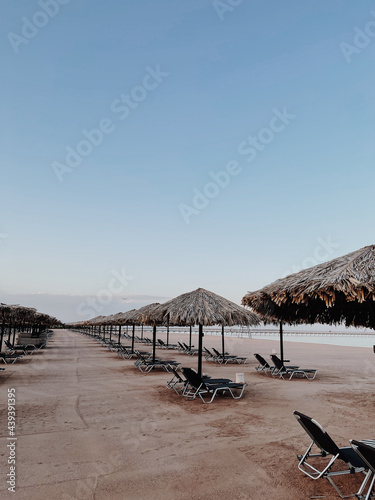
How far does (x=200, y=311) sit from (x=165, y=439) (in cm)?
412

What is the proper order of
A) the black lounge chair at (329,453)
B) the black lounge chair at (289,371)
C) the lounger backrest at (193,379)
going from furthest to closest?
the black lounge chair at (289,371) < the lounger backrest at (193,379) < the black lounge chair at (329,453)

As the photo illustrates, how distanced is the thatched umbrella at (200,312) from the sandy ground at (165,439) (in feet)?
5.85

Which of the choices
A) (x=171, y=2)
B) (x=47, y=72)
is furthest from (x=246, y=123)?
(x=47, y=72)

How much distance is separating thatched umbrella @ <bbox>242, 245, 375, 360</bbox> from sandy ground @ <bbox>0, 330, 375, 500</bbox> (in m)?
1.76

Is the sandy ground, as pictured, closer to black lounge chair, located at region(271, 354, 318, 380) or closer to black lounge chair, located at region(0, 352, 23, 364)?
black lounge chair, located at region(271, 354, 318, 380)

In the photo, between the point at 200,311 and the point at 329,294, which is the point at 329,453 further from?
the point at 200,311

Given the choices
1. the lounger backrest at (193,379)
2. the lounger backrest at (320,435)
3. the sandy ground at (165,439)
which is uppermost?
the lounger backrest at (320,435)

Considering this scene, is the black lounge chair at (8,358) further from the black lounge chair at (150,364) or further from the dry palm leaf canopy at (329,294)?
the dry palm leaf canopy at (329,294)

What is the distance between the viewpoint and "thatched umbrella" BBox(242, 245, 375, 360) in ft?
11.6

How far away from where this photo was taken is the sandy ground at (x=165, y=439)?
330 centimetres

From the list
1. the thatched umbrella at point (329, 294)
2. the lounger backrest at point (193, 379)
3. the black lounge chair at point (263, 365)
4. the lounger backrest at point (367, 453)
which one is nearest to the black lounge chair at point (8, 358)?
the lounger backrest at point (193, 379)

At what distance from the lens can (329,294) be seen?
11.5 ft

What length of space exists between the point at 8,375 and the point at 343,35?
44.9 ft

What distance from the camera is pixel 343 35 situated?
8.82 metres
